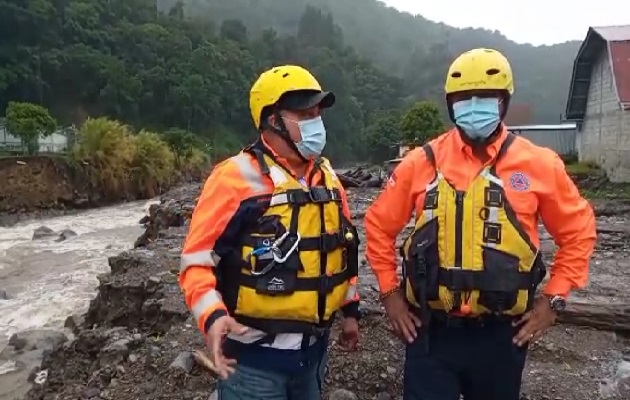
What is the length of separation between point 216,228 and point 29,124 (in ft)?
96.2

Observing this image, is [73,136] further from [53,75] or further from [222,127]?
[222,127]

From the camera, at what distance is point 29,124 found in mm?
28922

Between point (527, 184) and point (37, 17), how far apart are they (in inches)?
2021

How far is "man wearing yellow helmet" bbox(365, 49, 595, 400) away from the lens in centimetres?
241

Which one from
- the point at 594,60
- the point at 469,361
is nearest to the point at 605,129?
the point at 594,60

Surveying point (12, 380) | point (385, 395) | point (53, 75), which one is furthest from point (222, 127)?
point (385, 395)

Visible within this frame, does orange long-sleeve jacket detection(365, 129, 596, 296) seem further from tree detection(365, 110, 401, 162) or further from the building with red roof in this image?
tree detection(365, 110, 401, 162)

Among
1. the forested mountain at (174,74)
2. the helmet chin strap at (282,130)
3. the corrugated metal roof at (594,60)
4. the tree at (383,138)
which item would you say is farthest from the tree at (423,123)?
the helmet chin strap at (282,130)

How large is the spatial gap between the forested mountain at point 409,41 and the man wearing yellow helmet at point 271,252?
215 feet

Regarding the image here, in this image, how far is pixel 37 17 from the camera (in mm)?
47781

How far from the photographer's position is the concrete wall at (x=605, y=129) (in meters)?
18.7

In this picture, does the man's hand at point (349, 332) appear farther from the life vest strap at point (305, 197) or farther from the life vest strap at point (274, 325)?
the life vest strap at point (305, 197)

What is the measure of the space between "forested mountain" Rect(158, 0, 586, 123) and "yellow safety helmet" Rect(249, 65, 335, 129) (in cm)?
6562

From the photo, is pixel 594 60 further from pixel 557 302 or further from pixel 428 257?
pixel 428 257
